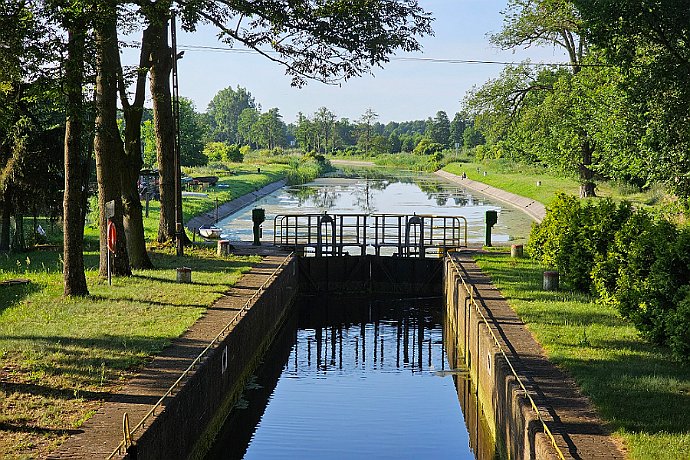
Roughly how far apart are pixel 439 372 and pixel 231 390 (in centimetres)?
545

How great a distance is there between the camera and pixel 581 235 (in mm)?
22797

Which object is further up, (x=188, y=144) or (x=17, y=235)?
(x=188, y=144)

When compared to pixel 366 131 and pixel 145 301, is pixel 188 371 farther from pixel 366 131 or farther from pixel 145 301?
pixel 366 131

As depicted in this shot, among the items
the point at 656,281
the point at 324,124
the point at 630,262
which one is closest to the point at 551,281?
the point at 630,262

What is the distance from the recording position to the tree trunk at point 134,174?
84.9ft

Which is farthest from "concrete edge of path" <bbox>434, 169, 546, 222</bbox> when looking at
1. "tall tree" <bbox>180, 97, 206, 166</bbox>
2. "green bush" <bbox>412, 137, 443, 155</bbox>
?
"green bush" <bbox>412, 137, 443, 155</bbox>

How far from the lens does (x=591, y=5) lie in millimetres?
22609

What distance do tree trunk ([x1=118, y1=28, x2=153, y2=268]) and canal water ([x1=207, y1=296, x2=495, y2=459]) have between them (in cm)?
442

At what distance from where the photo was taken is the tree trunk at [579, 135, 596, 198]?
5381 cm

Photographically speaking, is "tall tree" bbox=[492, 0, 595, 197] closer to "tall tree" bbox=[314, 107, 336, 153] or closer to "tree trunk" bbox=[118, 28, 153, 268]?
"tree trunk" bbox=[118, 28, 153, 268]

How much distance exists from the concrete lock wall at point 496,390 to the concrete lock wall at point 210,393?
176 inches

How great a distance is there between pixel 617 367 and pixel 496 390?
75.5 inches

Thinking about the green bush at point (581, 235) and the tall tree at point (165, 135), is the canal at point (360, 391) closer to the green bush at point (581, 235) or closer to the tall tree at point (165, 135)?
the green bush at point (581, 235)

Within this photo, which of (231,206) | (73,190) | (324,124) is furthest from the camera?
(324,124)
